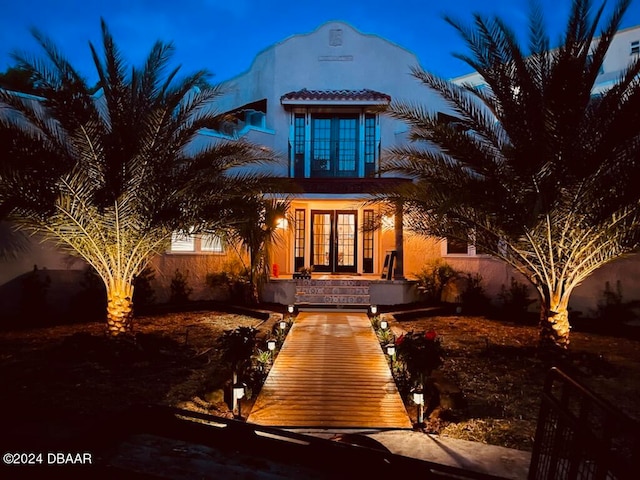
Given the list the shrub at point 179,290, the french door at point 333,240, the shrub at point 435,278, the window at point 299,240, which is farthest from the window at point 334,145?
the shrub at point 179,290

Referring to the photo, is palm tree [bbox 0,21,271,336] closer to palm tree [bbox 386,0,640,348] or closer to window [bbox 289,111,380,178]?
palm tree [bbox 386,0,640,348]

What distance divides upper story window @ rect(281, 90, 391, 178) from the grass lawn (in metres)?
7.67

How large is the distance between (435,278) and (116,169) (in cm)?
979

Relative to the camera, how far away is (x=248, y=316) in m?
13.5

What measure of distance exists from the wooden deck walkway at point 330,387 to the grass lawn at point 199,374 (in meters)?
0.52

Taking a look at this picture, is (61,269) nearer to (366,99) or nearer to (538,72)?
(366,99)

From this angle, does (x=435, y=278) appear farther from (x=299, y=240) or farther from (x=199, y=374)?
(x=199, y=374)

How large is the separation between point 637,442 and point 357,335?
27.5ft

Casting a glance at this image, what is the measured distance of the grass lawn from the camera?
6176 millimetres

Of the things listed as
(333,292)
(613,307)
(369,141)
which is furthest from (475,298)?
(369,141)

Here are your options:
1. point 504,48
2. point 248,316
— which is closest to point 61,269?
point 248,316

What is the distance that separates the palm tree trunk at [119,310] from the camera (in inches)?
356

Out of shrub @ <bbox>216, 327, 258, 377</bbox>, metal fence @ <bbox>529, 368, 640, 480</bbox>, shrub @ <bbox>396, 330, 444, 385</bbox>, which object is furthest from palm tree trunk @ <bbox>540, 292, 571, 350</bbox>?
shrub @ <bbox>216, 327, 258, 377</bbox>

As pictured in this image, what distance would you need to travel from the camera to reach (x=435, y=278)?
1494cm
